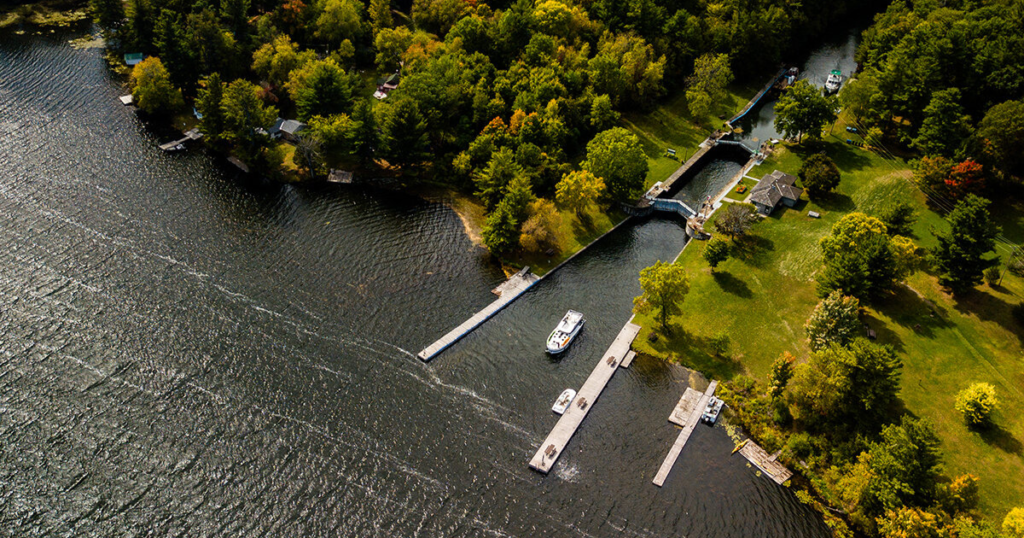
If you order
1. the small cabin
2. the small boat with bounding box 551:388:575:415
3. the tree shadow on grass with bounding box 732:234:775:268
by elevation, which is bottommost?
the small cabin

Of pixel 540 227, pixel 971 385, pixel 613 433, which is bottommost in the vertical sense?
pixel 613 433

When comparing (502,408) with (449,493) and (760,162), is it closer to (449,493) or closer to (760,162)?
(449,493)

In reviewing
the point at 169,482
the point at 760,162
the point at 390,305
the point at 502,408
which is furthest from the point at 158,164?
the point at 760,162

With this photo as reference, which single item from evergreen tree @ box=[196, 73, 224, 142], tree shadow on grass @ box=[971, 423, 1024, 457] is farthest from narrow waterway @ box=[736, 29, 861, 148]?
evergreen tree @ box=[196, 73, 224, 142]

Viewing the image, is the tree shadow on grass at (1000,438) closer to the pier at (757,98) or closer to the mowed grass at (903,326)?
the mowed grass at (903,326)

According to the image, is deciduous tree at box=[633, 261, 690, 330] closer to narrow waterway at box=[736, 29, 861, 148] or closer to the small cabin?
narrow waterway at box=[736, 29, 861, 148]

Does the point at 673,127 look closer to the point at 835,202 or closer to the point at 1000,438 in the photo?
the point at 835,202
